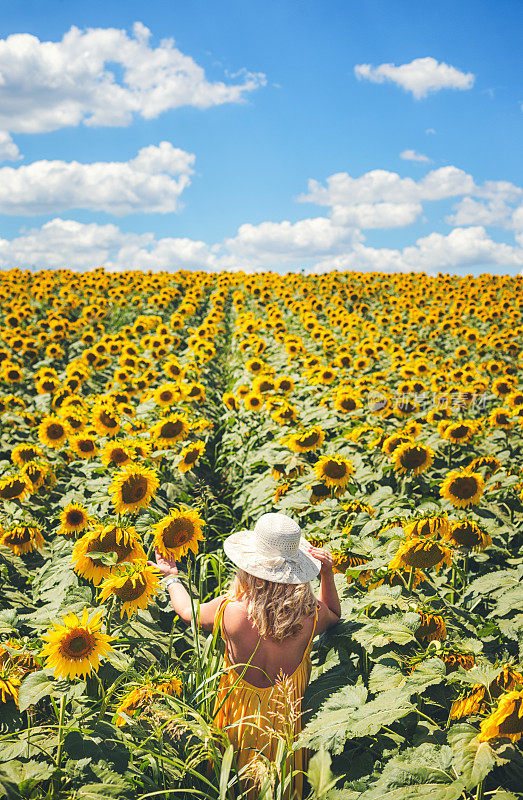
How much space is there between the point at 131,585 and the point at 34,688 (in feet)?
2.16

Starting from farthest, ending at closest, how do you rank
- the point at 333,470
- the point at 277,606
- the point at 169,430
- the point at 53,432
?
1. the point at 53,432
2. the point at 169,430
3. the point at 333,470
4. the point at 277,606

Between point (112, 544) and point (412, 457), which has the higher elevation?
point (412, 457)

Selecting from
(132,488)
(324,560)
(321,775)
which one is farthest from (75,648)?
(132,488)

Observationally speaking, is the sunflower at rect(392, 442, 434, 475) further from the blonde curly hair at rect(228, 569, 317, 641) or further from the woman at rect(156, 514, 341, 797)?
the blonde curly hair at rect(228, 569, 317, 641)

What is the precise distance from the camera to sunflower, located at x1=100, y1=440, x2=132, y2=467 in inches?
189

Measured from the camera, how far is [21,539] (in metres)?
4.27

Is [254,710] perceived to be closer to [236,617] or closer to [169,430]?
[236,617]

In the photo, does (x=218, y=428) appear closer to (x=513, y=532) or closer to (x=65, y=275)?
(x=513, y=532)

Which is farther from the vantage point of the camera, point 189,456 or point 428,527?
point 189,456

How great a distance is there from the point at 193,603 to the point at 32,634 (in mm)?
1267

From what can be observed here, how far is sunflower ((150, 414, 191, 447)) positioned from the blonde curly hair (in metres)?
3.20

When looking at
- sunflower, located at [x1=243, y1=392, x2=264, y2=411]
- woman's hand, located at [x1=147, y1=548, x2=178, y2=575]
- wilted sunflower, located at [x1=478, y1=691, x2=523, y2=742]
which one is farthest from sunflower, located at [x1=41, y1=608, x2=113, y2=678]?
sunflower, located at [x1=243, y1=392, x2=264, y2=411]

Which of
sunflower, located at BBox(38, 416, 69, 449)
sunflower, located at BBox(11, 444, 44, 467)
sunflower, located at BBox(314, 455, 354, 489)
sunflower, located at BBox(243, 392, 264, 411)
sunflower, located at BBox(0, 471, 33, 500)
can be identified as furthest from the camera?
sunflower, located at BBox(243, 392, 264, 411)

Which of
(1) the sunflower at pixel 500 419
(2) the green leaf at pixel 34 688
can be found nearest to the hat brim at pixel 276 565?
(2) the green leaf at pixel 34 688
